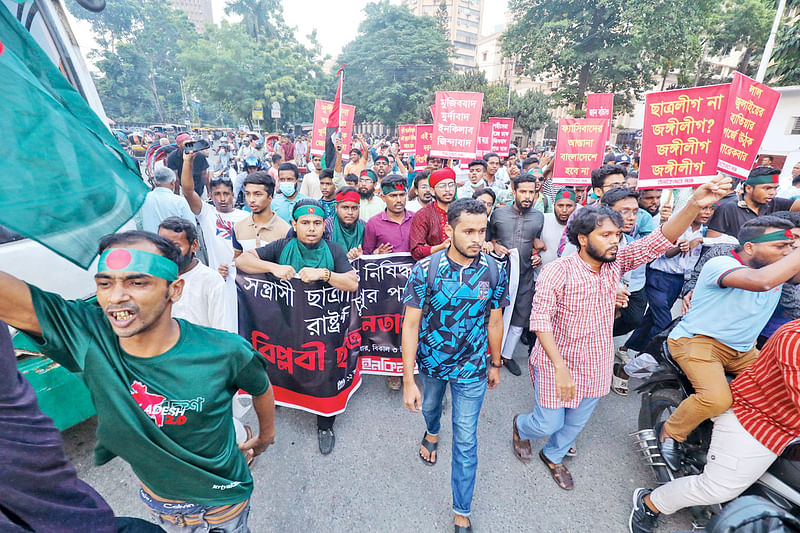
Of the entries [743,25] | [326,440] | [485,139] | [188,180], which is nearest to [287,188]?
[188,180]

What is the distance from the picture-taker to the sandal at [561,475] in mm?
2754

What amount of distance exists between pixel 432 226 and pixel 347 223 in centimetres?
90

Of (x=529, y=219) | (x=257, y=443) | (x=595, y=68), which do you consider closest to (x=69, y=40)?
(x=257, y=443)

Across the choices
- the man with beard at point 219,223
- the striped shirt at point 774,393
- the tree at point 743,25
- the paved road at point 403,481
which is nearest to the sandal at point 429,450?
the paved road at point 403,481

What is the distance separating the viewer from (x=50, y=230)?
103 cm

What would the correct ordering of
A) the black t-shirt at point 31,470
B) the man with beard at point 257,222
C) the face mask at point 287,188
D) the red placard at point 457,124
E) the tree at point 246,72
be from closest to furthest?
the black t-shirt at point 31,470 < the man with beard at point 257,222 < the face mask at point 287,188 < the red placard at point 457,124 < the tree at point 246,72

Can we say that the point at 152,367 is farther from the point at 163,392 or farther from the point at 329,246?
the point at 329,246

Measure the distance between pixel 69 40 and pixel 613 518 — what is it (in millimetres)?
5278

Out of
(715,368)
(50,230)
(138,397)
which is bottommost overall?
(715,368)

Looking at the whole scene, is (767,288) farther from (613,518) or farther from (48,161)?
(48,161)

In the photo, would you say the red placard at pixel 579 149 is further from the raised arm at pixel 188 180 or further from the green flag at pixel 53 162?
the green flag at pixel 53 162

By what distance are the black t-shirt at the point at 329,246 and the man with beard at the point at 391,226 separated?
3.24ft

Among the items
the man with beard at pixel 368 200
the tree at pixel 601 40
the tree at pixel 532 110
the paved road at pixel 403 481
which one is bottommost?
the paved road at pixel 403 481

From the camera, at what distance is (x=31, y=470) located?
969 millimetres
